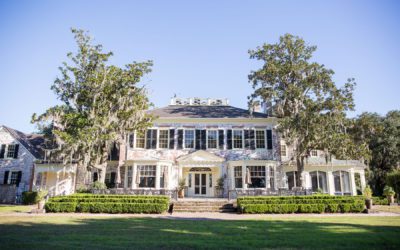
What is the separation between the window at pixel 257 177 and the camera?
2133cm

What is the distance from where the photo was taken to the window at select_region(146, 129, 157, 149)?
22525 millimetres

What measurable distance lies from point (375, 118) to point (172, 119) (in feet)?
96.0

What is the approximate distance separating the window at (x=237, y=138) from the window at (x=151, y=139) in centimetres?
687

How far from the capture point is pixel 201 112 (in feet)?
80.8

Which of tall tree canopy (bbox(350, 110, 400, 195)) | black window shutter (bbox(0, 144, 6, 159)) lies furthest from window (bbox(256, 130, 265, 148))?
black window shutter (bbox(0, 144, 6, 159))

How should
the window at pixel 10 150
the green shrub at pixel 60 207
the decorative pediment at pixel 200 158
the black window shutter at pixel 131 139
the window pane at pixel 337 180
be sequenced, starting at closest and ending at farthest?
1. the green shrub at pixel 60 207
2. the decorative pediment at pixel 200 158
3. the black window shutter at pixel 131 139
4. the window at pixel 10 150
5. the window pane at pixel 337 180

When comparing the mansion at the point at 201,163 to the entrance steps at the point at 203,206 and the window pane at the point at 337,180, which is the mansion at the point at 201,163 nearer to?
the window pane at the point at 337,180

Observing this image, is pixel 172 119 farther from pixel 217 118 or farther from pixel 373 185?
pixel 373 185

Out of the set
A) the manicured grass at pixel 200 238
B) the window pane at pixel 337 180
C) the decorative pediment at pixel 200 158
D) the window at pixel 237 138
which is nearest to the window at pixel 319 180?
the window pane at pixel 337 180

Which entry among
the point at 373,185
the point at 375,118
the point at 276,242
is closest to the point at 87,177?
the point at 276,242

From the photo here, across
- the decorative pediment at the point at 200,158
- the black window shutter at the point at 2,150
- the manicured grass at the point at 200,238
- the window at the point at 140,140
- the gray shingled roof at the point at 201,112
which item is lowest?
the manicured grass at the point at 200,238

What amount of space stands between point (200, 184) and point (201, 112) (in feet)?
21.8

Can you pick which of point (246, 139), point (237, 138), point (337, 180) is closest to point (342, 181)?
point (337, 180)

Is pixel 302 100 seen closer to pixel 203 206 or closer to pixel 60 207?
pixel 203 206
